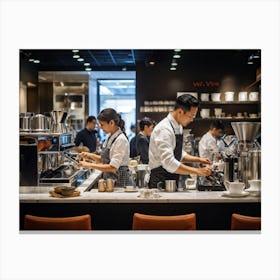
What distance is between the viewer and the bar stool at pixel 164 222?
124 inches

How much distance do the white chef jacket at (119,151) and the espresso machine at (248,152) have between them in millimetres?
906

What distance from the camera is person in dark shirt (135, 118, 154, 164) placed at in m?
5.30

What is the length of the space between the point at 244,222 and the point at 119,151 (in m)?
1.15

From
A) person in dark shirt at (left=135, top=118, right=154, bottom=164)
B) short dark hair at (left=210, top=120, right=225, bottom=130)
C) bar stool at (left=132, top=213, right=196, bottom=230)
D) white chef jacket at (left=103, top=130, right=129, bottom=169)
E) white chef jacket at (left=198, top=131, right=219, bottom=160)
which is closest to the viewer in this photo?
bar stool at (left=132, top=213, right=196, bottom=230)

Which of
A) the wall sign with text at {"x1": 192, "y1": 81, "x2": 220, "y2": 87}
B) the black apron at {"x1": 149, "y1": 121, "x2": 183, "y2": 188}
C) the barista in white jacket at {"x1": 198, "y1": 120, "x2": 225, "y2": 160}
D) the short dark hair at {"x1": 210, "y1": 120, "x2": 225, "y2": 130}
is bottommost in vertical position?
the black apron at {"x1": 149, "y1": 121, "x2": 183, "y2": 188}

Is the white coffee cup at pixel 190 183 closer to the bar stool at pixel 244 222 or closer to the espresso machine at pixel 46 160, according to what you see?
the bar stool at pixel 244 222

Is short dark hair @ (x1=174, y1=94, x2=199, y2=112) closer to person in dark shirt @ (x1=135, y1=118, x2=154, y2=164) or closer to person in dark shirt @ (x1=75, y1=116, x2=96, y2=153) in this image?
person in dark shirt @ (x1=135, y1=118, x2=154, y2=164)

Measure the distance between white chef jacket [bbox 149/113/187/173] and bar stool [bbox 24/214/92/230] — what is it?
73 cm

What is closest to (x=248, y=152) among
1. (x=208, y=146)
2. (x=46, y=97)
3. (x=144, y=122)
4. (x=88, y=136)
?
(x=208, y=146)

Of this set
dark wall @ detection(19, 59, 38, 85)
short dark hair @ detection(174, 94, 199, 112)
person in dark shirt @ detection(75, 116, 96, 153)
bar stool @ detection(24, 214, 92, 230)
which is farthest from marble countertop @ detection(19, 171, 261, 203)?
person in dark shirt @ detection(75, 116, 96, 153)

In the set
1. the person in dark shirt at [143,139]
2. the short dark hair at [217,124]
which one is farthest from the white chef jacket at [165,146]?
the person in dark shirt at [143,139]

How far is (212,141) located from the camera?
4852 millimetres
